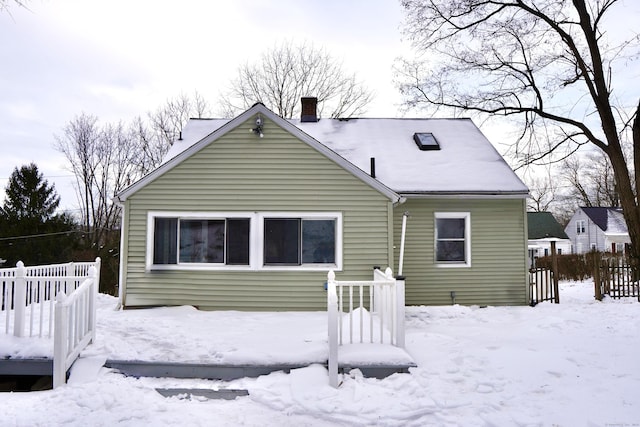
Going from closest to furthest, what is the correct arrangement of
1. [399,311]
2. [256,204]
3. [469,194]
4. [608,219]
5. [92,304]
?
1. [399,311]
2. [92,304]
3. [256,204]
4. [469,194]
5. [608,219]

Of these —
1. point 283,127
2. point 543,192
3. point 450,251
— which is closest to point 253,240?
point 283,127

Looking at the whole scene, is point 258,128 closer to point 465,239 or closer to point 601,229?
point 465,239

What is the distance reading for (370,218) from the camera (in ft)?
30.1

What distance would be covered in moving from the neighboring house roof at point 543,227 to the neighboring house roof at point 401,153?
24.7 m

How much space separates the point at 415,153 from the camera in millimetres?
12008

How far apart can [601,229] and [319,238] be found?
3759 cm

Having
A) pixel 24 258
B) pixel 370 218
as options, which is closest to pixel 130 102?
pixel 24 258

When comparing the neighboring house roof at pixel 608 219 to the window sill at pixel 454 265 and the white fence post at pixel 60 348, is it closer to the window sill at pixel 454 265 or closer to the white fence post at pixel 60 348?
the window sill at pixel 454 265

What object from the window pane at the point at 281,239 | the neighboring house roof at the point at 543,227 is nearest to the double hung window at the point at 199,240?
the window pane at the point at 281,239

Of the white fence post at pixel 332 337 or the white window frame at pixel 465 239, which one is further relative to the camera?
the white window frame at pixel 465 239

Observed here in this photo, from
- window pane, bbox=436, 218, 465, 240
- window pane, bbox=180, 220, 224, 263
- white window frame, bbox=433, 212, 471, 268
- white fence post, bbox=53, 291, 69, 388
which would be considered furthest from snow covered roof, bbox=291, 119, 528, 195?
white fence post, bbox=53, 291, 69, 388

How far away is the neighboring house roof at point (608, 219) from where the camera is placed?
1432 inches

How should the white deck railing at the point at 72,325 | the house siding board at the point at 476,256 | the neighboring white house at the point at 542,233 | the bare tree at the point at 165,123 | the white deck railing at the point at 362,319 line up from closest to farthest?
the white deck railing at the point at 72,325
the white deck railing at the point at 362,319
the house siding board at the point at 476,256
the bare tree at the point at 165,123
the neighboring white house at the point at 542,233

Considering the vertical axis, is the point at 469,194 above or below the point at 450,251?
above
